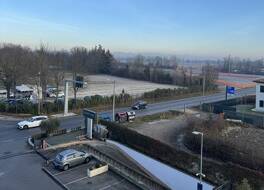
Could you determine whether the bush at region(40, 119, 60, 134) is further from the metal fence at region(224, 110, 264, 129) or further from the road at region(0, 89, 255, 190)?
the metal fence at region(224, 110, 264, 129)

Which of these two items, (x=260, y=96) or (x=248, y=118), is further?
(x=260, y=96)

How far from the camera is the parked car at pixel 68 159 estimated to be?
2541cm

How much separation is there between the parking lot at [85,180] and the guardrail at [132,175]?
1.32 feet

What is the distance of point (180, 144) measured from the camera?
32781mm

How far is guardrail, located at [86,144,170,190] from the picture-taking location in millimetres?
21950

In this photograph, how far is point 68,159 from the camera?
1014 inches

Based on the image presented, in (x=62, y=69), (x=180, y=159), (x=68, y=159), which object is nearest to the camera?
(x=68, y=159)

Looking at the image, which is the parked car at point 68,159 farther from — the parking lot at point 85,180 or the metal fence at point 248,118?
the metal fence at point 248,118

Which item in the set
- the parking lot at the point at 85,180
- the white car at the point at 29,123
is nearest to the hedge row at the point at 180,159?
the parking lot at the point at 85,180

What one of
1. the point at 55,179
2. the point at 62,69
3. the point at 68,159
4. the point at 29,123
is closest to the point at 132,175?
the point at 68,159

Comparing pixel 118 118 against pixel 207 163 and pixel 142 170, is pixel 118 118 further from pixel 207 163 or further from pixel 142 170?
pixel 207 163

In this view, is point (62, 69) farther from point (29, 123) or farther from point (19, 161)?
point (19, 161)

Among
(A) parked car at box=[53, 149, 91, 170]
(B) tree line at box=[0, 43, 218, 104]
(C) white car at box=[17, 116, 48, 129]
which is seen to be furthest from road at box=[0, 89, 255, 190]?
(B) tree line at box=[0, 43, 218, 104]

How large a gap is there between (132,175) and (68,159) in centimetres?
543
